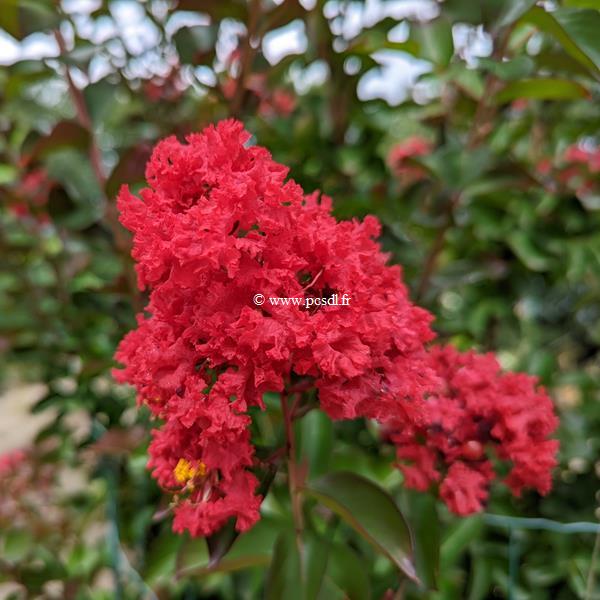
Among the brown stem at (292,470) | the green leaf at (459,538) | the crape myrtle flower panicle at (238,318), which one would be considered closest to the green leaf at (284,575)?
the brown stem at (292,470)

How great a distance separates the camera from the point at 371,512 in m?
0.64

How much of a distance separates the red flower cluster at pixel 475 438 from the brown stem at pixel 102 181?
54cm

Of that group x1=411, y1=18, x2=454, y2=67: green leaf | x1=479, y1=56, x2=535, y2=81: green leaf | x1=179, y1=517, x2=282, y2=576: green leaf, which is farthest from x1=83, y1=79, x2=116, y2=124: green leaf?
x1=179, y1=517, x2=282, y2=576: green leaf


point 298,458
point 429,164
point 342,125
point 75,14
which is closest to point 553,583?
point 298,458

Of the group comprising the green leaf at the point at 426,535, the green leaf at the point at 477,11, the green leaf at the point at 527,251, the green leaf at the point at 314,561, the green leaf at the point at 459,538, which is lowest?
the green leaf at the point at 459,538

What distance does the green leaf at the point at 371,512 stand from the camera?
0.61 metres

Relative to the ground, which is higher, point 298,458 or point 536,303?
point 298,458

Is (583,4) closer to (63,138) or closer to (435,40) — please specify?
(435,40)

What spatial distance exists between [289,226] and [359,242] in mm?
90

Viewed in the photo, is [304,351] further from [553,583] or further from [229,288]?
[553,583]

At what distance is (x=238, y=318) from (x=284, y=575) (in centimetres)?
32

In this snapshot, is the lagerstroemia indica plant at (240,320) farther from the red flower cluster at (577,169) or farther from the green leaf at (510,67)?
the red flower cluster at (577,169)

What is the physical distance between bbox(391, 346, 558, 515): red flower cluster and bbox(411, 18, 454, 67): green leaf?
48 centimetres

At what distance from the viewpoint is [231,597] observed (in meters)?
1.26
